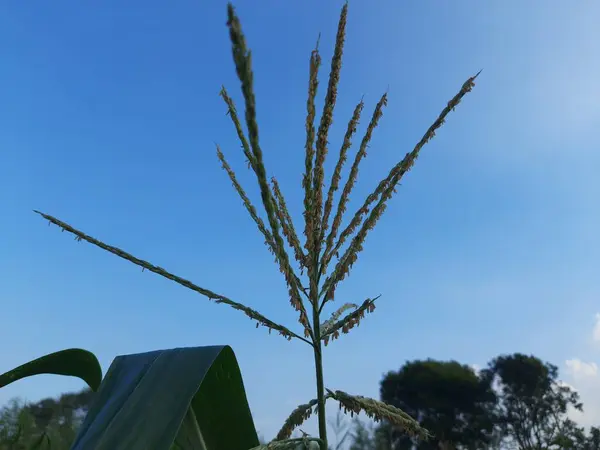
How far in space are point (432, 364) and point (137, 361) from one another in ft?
86.0

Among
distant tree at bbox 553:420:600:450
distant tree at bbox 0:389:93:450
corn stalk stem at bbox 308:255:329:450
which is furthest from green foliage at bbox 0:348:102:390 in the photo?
distant tree at bbox 553:420:600:450

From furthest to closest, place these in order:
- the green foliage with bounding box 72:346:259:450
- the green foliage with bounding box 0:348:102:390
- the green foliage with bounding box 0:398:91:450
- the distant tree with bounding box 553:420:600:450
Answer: the distant tree with bounding box 553:420:600:450 → the green foliage with bounding box 0:398:91:450 → the green foliage with bounding box 0:348:102:390 → the green foliage with bounding box 72:346:259:450

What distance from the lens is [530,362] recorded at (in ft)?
82.2

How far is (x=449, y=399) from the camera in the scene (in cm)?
2464

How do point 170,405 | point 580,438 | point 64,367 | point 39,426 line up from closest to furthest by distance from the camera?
point 170,405 < point 64,367 < point 39,426 < point 580,438

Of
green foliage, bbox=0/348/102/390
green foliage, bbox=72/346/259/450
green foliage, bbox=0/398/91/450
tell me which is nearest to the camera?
green foliage, bbox=72/346/259/450

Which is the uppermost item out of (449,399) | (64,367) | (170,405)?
(449,399)

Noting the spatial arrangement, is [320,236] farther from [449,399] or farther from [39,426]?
[449,399]

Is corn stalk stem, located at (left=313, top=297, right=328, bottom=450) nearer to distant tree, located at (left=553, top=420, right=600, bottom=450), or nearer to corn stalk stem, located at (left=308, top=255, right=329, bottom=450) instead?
corn stalk stem, located at (left=308, top=255, right=329, bottom=450)

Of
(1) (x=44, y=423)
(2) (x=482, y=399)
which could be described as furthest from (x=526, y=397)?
(1) (x=44, y=423)

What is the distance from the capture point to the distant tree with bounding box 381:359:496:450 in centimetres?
2406

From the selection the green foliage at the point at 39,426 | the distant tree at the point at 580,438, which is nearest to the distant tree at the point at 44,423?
the green foliage at the point at 39,426

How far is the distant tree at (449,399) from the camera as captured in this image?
24.1m

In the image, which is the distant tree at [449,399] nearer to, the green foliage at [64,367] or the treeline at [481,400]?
the treeline at [481,400]
